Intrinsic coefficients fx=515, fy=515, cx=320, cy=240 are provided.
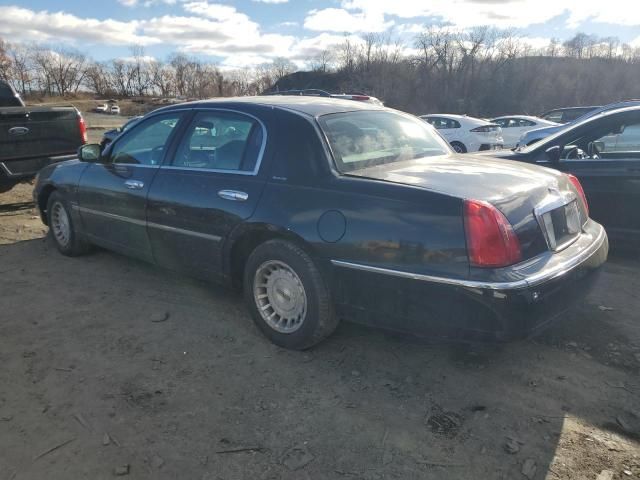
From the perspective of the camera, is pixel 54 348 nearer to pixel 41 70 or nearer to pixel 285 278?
pixel 285 278

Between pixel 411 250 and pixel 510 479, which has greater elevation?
pixel 411 250

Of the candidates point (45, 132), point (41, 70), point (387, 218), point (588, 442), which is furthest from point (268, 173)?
point (41, 70)

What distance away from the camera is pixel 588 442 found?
249 centimetres

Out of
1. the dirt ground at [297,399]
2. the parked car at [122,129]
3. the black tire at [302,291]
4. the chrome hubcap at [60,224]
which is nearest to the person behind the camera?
the dirt ground at [297,399]

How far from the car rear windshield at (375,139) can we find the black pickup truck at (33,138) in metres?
4.86

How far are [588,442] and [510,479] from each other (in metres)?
0.52

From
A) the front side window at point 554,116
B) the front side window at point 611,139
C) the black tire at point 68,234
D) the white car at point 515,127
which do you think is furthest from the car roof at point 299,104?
the front side window at point 554,116

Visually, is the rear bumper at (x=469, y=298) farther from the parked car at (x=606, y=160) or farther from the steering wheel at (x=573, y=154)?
the steering wheel at (x=573, y=154)

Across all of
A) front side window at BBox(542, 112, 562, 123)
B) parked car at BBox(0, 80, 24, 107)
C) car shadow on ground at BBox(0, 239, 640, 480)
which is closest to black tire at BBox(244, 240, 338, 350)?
car shadow on ground at BBox(0, 239, 640, 480)

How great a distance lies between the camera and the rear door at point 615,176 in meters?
4.83

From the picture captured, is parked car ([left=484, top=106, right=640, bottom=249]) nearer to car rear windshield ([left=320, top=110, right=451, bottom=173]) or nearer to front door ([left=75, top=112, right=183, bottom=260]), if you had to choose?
car rear windshield ([left=320, top=110, right=451, bottom=173])

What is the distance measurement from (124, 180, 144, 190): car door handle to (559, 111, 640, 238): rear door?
405 centimetres

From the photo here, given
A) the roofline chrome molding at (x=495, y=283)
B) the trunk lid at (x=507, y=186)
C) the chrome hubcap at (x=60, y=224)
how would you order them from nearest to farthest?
the roofline chrome molding at (x=495, y=283), the trunk lid at (x=507, y=186), the chrome hubcap at (x=60, y=224)

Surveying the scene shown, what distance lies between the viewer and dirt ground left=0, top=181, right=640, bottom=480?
7.84 ft
